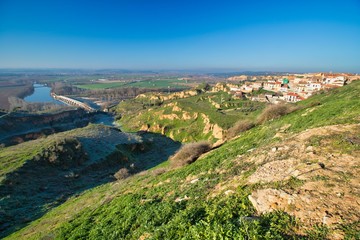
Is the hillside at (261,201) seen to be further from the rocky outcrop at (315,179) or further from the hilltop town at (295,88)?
the hilltop town at (295,88)

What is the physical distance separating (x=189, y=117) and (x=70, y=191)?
42.7 m

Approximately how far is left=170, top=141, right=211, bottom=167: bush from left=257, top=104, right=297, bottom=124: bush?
7674mm

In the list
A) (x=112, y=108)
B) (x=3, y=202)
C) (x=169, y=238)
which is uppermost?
(x=169, y=238)

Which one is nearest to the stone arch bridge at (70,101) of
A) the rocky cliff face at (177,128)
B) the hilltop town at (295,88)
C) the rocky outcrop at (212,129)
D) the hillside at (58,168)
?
the rocky cliff face at (177,128)

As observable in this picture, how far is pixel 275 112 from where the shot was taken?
2270 centimetres

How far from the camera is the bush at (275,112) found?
22.5 metres

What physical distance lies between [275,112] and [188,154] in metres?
11.4

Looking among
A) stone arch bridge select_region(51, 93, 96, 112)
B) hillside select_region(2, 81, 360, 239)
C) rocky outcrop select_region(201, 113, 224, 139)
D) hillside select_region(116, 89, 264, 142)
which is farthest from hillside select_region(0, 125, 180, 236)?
stone arch bridge select_region(51, 93, 96, 112)

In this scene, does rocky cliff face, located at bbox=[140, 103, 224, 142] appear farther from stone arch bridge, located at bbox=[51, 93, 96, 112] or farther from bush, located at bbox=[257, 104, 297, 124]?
stone arch bridge, located at bbox=[51, 93, 96, 112]

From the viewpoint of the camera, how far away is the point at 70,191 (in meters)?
24.3

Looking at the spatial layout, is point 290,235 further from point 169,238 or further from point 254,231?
point 169,238

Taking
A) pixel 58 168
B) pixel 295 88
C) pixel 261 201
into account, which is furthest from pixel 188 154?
pixel 295 88

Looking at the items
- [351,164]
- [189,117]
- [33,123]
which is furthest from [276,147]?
[33,123]

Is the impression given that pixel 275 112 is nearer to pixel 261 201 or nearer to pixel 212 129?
pixel 261 201
